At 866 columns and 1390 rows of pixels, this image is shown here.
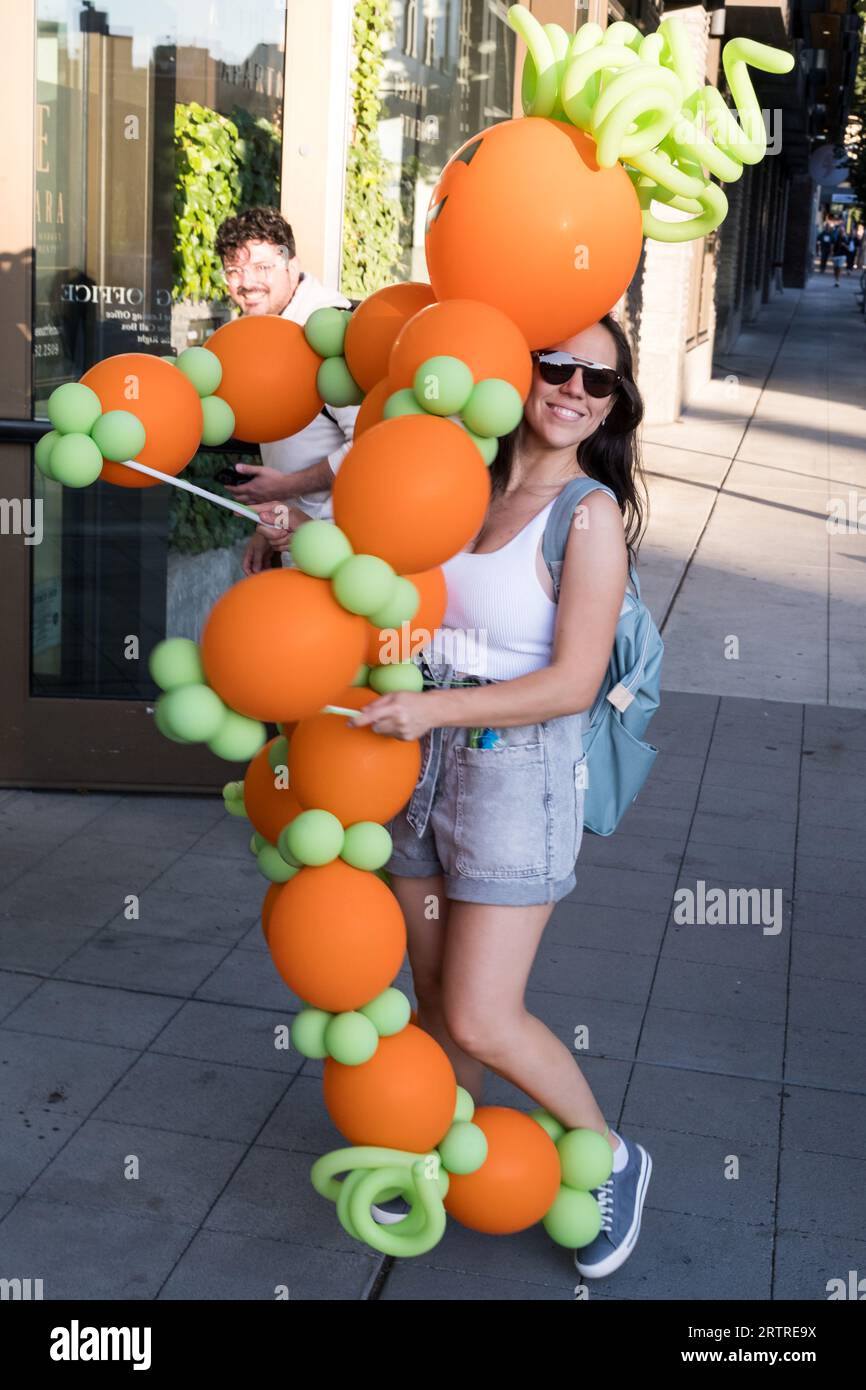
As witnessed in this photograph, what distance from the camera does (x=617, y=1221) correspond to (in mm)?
2945

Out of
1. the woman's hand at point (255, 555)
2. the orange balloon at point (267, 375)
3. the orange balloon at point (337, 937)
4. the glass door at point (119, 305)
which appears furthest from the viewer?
the glass door at point (119, 305)

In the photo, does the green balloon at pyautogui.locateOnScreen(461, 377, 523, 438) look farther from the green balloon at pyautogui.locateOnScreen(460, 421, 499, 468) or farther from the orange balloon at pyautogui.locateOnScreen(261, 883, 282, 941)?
the orange balloon at pyautogui.locateOnScreen(261, 883, 282, 941)

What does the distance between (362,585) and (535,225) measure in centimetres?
70

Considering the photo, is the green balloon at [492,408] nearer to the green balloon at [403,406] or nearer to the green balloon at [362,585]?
the green balloon at [403,406]

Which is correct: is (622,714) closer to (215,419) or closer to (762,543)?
(215,419)

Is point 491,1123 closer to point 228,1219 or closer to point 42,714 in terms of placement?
point 228,1219

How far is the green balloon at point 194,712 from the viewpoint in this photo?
2.36 m

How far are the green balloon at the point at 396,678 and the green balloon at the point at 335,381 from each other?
0.67 meters

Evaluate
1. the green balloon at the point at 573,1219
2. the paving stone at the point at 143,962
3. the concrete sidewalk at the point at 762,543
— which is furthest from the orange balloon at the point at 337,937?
the concrete sidewalk at the point at 762,543

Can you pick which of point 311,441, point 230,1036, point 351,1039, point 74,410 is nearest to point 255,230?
point 311,441

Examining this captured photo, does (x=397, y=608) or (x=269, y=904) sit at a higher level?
(x=397, y=608)

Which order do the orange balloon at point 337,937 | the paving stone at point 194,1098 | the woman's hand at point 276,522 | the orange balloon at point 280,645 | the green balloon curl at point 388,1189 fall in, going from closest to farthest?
the orange balloon at point 280,645, the orange balloon at point 337,937, the green balloon curl at point 388,1189, the woman's hand at point 276,522, the paving stone at point 194,1098

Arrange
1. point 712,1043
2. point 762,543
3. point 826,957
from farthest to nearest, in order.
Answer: point 762,543
point 826,957
point 712,1043

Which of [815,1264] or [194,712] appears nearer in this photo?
[194,712]
